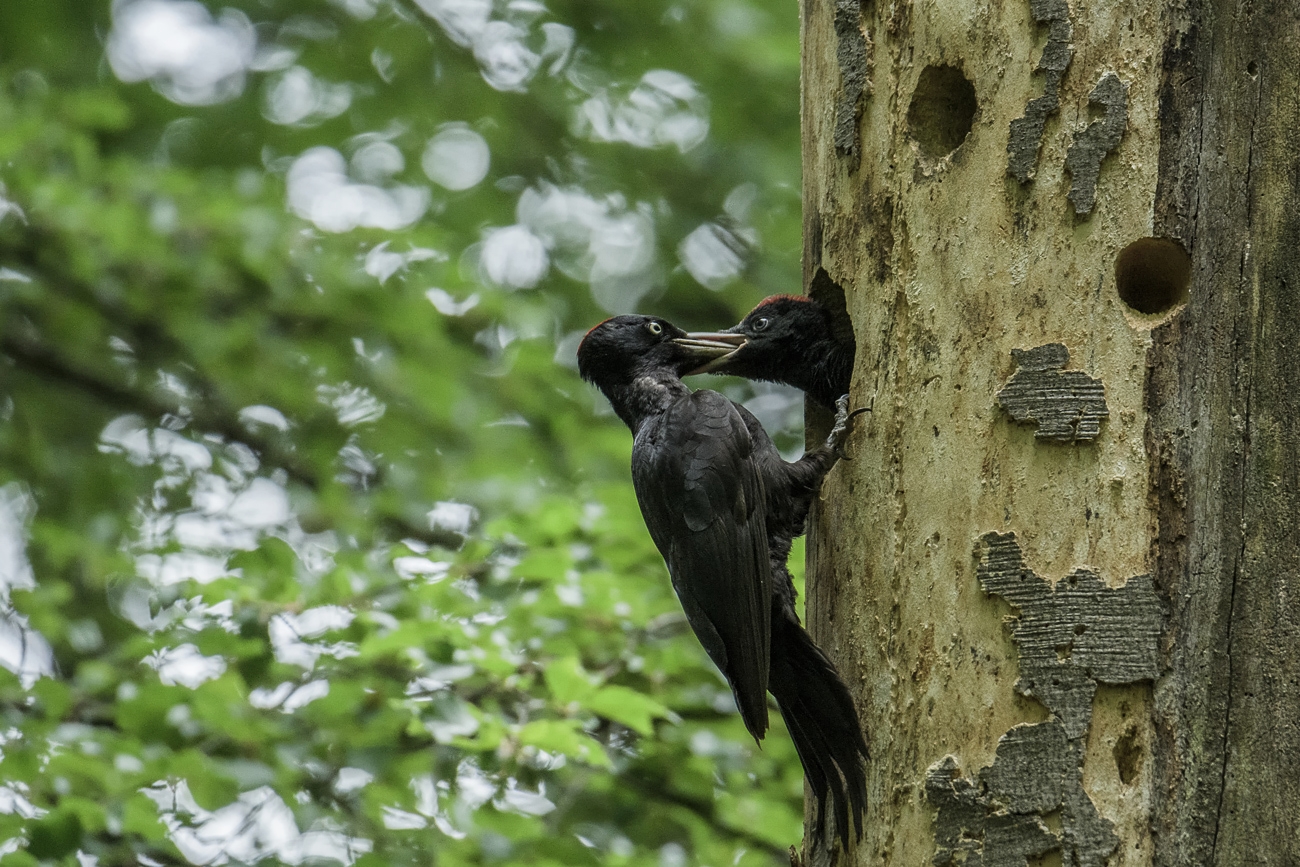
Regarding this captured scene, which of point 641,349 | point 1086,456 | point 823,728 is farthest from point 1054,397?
point 641,349

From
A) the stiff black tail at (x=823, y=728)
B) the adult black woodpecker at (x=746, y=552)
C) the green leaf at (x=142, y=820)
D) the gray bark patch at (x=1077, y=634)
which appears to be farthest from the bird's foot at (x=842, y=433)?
the green leaf at (x=142, y=820)

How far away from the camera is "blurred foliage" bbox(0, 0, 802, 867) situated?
3.38 m

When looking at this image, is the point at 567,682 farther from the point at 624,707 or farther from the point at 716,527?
the point at 716,527

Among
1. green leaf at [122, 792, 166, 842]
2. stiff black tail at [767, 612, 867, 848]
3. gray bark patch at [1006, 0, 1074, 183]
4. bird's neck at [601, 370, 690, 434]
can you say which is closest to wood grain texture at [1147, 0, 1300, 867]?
gray bark patch at [1006, 0, 1074, 183]

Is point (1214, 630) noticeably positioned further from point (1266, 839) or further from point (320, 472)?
point (320, 472)

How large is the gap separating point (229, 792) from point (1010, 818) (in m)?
2.17

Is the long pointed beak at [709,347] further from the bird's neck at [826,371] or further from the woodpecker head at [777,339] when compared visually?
the bird's neck at [826,371]

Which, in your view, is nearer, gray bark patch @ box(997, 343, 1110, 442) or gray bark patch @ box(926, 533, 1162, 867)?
gray bark patch @ box(926, 533, 1162, 867)

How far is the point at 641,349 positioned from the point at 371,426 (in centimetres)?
230

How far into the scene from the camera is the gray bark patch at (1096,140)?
2.14 m

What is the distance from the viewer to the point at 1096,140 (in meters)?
2.16

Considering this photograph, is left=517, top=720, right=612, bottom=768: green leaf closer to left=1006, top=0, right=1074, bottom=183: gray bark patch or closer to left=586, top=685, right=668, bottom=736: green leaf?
left=586, top=685, right=668, bottom=736: green leaf

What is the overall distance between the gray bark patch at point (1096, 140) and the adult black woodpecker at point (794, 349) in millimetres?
811

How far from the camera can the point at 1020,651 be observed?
2.02 metres
